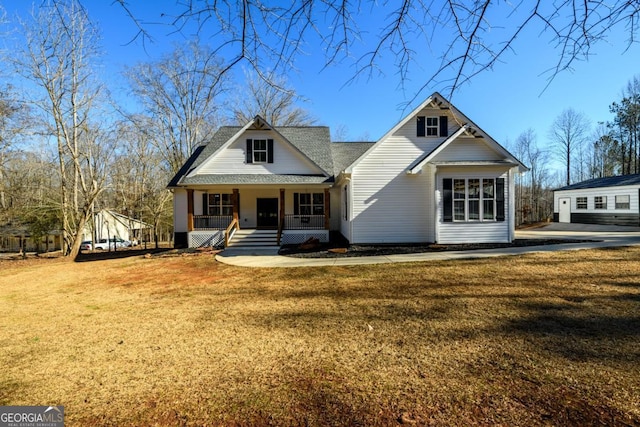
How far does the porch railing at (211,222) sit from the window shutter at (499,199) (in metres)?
13.5

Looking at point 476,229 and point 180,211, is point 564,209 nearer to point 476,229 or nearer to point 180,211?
point 476,229

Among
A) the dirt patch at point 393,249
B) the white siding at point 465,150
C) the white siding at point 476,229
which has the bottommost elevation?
the dirt patch at point 393,249

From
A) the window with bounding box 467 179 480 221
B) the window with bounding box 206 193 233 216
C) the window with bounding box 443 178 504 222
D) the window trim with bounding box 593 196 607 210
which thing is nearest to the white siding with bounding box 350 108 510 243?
the window with bounding box 443 178 504 222

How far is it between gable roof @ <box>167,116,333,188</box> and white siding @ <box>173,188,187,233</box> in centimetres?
82

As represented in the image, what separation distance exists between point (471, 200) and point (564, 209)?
20.3 m

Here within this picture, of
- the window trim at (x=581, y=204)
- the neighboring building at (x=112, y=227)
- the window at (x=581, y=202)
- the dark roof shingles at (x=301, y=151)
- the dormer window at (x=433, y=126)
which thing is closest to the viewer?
the dormer window at (x=433, y=126)

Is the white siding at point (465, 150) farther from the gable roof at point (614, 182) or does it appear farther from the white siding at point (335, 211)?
the gable roof at point (614, 182)


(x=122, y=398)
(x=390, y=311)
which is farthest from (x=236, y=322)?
(x=390, y=311)

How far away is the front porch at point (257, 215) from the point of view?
15.0 m

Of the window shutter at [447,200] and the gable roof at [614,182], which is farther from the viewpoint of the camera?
the gable roof at [614,182]

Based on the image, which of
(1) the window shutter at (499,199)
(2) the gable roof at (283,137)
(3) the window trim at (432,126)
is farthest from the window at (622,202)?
(2) the gable roof at (283,137)

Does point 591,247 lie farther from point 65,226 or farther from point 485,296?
point 65,226

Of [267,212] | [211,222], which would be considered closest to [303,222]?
[267,212]

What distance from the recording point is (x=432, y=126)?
13.1m
